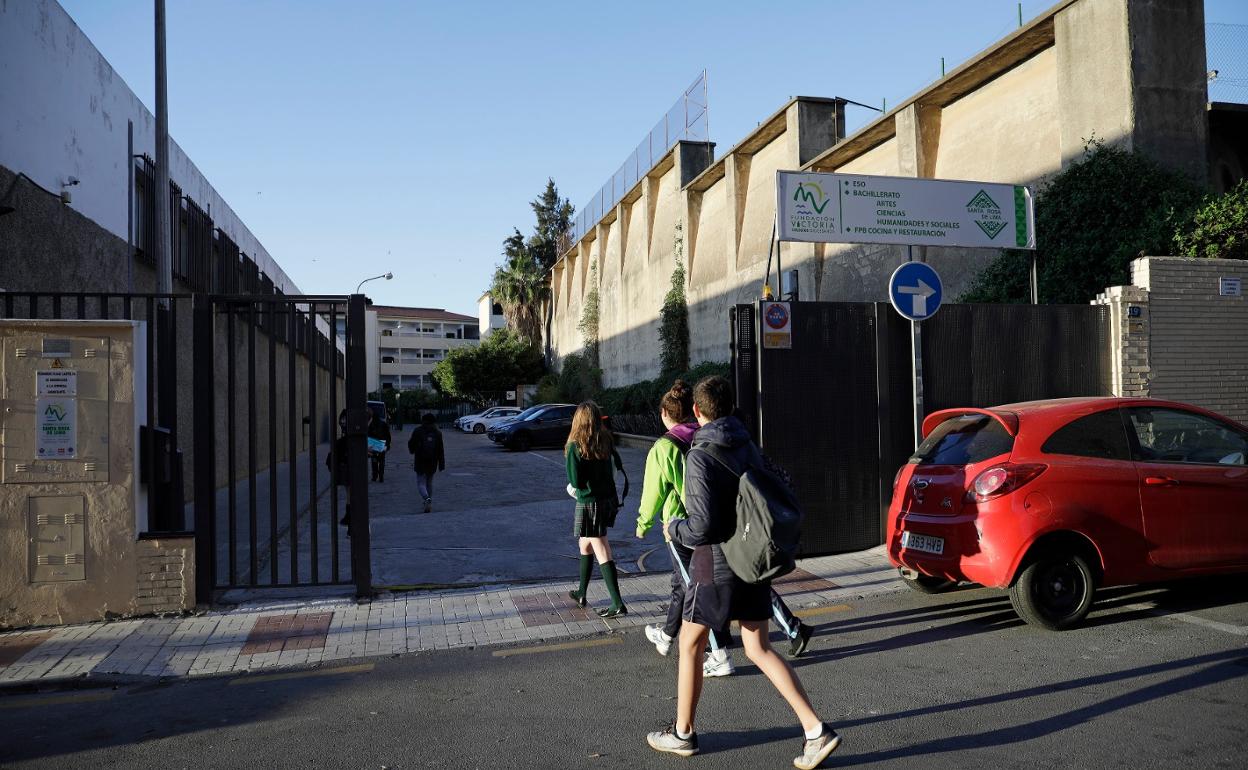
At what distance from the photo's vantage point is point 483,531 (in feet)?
36.4

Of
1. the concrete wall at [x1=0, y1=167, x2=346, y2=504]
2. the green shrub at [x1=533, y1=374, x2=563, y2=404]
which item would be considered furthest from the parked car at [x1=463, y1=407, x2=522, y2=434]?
the concrete wall at [x1=0, y1=167, x2=346, y2=504]

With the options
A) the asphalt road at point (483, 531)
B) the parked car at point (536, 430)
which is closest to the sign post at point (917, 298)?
the asphalt road at point (483, 531)

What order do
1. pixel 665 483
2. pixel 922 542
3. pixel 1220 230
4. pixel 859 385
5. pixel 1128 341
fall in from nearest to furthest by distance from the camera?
pixel 665 483, pixel 922 542, pixel 859 385, pixel 1128 341, pixel 1220 230

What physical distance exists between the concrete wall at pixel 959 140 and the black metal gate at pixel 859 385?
5.20 metres

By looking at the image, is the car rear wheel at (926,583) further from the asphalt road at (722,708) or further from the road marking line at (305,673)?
the road marking line at (305,673)

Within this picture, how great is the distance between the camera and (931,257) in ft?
55.6

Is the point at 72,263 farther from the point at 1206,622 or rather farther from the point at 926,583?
the point at 1206,622

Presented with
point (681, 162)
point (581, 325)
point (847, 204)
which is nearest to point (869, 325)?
point (847, 204)

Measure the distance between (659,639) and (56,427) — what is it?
4.66m

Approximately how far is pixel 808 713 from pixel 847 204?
23.5ft

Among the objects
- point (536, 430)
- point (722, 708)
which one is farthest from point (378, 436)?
point (722, 708)

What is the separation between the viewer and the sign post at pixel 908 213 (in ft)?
31.6

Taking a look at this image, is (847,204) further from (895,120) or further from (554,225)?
(554,225)

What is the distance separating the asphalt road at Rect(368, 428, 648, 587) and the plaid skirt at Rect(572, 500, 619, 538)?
184 centimetres
